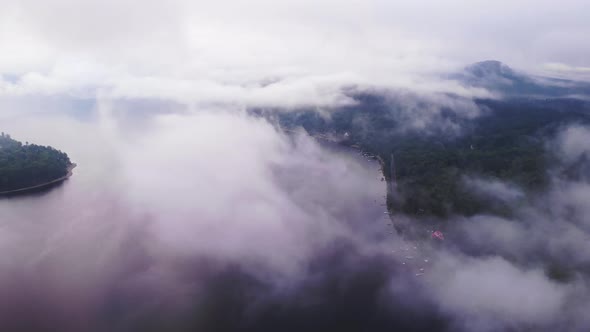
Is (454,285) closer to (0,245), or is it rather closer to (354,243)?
(354,243)

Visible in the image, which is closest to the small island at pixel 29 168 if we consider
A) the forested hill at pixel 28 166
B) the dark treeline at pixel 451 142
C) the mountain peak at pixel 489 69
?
the forested hill at pixel 28 166

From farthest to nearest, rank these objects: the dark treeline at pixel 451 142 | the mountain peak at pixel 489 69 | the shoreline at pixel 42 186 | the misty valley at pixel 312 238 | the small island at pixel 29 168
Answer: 1. the mountain peak at pixel 489 69
2. the small island at pixel 29 168
3. the shoreline at pixel 42 186
4. the dark treeline at pixel 451 142
5. the misty valley at pixel 312 238

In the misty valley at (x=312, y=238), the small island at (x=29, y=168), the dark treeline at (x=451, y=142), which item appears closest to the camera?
the misty valley at (x=312, y=238)

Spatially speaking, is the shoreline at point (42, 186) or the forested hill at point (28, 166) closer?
the shoreline at point (42, 186)

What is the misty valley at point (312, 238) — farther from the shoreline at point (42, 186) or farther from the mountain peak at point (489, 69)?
the mountain peak at point (489, 69)

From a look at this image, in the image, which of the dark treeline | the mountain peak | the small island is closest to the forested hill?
the small island

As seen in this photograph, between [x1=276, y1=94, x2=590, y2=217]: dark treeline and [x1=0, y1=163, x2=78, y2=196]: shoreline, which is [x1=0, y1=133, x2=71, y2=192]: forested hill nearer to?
[x1=0, y1=163, x2=78, y2=196]: shoreline

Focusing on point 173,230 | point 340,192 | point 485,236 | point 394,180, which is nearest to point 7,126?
point 173,230
